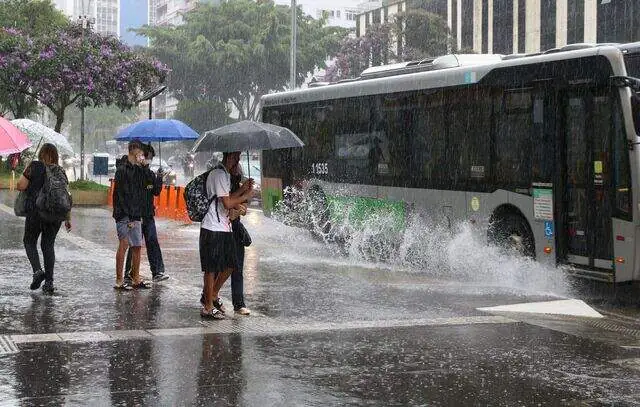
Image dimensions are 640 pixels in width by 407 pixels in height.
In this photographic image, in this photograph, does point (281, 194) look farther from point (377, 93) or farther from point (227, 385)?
point (227, 385)

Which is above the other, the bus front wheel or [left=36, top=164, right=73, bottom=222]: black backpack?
[left=36, top=164, right=73, bottom=222]: black backpack

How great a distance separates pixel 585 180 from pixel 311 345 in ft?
16.2

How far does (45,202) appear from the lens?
11.2 m

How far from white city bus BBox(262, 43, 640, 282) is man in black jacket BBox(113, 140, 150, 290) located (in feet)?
15.6

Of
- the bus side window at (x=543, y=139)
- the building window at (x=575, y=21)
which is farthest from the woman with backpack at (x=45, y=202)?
the building window at (x=575, y=21)

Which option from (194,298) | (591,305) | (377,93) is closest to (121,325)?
(194,298)

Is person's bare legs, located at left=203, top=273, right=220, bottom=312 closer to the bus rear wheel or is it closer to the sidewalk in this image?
the sidewalk

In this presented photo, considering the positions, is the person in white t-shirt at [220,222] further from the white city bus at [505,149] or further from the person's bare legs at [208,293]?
the white city bus at [505,149]

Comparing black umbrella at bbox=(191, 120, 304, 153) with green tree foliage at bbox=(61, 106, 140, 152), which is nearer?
black umbrella at bbox=(191, 120, 304, 153)

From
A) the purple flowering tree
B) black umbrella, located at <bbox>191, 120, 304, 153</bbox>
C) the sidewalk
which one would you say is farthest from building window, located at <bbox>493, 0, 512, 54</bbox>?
black umbrella, located at <bbox>191, 120, 304, 153</bbox>

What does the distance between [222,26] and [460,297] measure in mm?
58286

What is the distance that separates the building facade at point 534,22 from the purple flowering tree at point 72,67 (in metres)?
29.2

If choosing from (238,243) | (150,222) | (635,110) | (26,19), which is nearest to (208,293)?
(238,243)

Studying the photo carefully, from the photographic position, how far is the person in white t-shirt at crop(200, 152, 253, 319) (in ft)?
31.5
